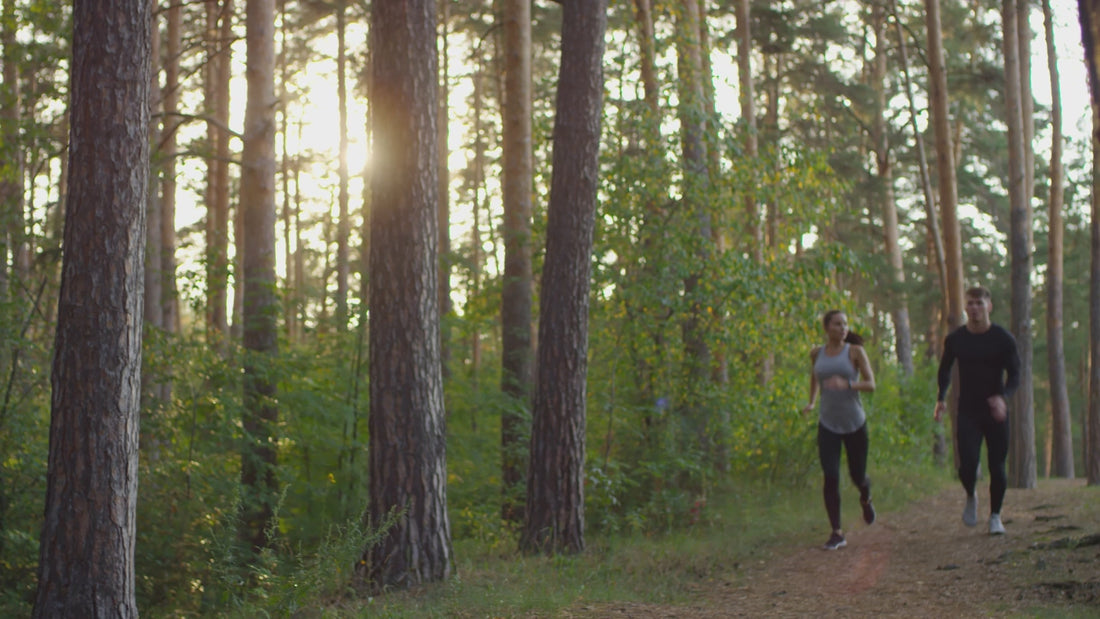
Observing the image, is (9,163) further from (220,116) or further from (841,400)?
(220,116)

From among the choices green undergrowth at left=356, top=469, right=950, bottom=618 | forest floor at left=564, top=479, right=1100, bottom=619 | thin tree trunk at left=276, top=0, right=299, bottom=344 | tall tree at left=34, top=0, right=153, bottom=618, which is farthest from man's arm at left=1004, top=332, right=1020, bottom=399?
thin tree trunk at left=276, top=0, right=299, bottom=344

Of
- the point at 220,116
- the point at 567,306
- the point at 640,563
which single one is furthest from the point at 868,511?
the point at 220,116

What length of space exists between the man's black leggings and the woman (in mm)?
868

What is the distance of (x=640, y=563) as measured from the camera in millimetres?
9414

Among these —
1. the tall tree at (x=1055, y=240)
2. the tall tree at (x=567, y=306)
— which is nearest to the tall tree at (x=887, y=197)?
the tall tree at (x=1055, y=240)

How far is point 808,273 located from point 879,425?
5.04 meters

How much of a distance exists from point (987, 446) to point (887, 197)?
1807cm

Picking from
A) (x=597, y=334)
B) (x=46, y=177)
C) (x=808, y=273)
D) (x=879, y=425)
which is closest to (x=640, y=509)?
(x=597, y=334)

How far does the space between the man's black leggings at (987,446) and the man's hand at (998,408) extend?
6 centimetres

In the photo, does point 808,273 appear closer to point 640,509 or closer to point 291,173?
point 640,509

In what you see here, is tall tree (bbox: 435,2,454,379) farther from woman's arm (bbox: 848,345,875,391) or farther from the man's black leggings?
the man's black leggings

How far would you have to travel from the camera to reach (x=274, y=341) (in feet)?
39.2

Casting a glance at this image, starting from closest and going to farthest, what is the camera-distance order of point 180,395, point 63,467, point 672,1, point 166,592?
1. point 63,467
2. point 166,592
3. point 180,395
4. point 672,1

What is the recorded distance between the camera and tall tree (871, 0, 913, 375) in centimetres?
2472
